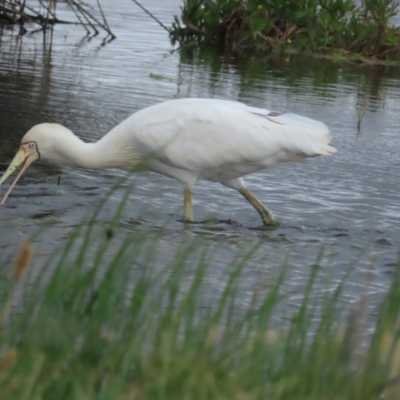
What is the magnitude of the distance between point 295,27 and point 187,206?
35.7 feet

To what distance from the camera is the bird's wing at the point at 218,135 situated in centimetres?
669

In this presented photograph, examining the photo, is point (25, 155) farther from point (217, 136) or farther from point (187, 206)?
point (217, 136)

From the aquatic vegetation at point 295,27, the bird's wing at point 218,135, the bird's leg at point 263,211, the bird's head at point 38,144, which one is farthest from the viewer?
the aquatic vegetation at point 295,27

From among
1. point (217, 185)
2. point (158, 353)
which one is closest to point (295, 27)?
point (217, 185)

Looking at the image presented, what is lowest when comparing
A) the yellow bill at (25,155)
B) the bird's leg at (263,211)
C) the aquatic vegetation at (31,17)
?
the bird's leg at (263,211)

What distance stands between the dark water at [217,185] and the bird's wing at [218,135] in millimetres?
415

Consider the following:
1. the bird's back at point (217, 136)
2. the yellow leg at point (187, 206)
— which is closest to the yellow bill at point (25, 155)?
the bird's back at point (217, 136)

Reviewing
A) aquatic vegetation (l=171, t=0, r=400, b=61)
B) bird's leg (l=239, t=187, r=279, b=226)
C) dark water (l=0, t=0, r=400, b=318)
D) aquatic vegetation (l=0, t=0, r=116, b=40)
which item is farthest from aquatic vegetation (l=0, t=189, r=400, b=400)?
aquatic vegetation (l=0, t=0, r=116, b=40)

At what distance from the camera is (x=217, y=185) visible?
801 centimetres

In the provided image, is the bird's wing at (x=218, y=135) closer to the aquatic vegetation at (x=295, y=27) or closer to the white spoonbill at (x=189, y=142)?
the white spoonbill at (x=189, y=142)

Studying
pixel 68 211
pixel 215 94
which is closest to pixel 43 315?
pixel 68 211

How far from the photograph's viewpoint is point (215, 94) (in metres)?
11.9

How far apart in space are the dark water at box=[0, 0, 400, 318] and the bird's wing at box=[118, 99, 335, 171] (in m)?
0.41

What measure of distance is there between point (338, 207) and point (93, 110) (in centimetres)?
362
